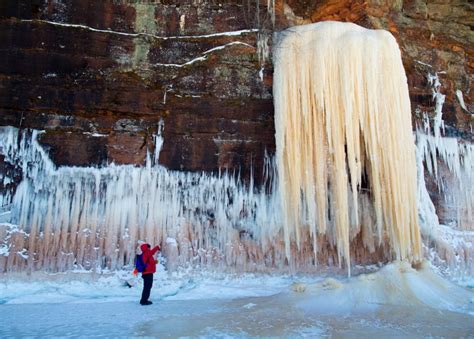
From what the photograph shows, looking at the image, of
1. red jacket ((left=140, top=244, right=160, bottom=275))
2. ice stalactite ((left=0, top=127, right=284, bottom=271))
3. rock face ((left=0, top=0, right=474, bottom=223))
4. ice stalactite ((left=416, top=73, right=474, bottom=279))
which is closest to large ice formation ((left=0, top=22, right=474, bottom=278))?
ice stalactite ((left=0, top=127, right=284, bottom=271))

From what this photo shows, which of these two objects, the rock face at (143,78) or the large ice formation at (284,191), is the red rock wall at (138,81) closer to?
the rock face at (143,78)

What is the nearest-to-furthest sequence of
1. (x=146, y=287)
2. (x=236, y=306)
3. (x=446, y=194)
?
(x=236, y=306), (x=146, y=287), (x=446, y=194)

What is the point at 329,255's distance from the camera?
Result: 8703 millimetres

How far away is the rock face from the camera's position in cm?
808

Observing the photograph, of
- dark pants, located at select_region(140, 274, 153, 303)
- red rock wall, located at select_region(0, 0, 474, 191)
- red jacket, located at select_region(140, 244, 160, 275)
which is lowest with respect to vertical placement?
dark pants, located at select_region(140, 274, 153, 303)

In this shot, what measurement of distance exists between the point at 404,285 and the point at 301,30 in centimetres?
520

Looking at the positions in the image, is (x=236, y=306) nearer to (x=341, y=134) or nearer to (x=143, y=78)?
(x=341, y=134)

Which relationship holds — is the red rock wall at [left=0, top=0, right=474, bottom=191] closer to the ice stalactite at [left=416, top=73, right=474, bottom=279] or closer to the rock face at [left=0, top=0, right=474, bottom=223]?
the rock face at [left=0, top=0, right=474, bottom=223]

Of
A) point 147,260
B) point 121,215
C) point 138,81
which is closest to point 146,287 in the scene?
point 147,260

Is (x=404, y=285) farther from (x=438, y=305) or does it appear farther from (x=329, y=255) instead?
(x=329, y=255)

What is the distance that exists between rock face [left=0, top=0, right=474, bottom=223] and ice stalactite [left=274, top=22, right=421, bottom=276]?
627mm

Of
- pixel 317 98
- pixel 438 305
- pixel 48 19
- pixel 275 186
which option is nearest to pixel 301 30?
pixel 317 98

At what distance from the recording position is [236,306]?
250 inches

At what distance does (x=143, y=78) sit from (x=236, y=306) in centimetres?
468
